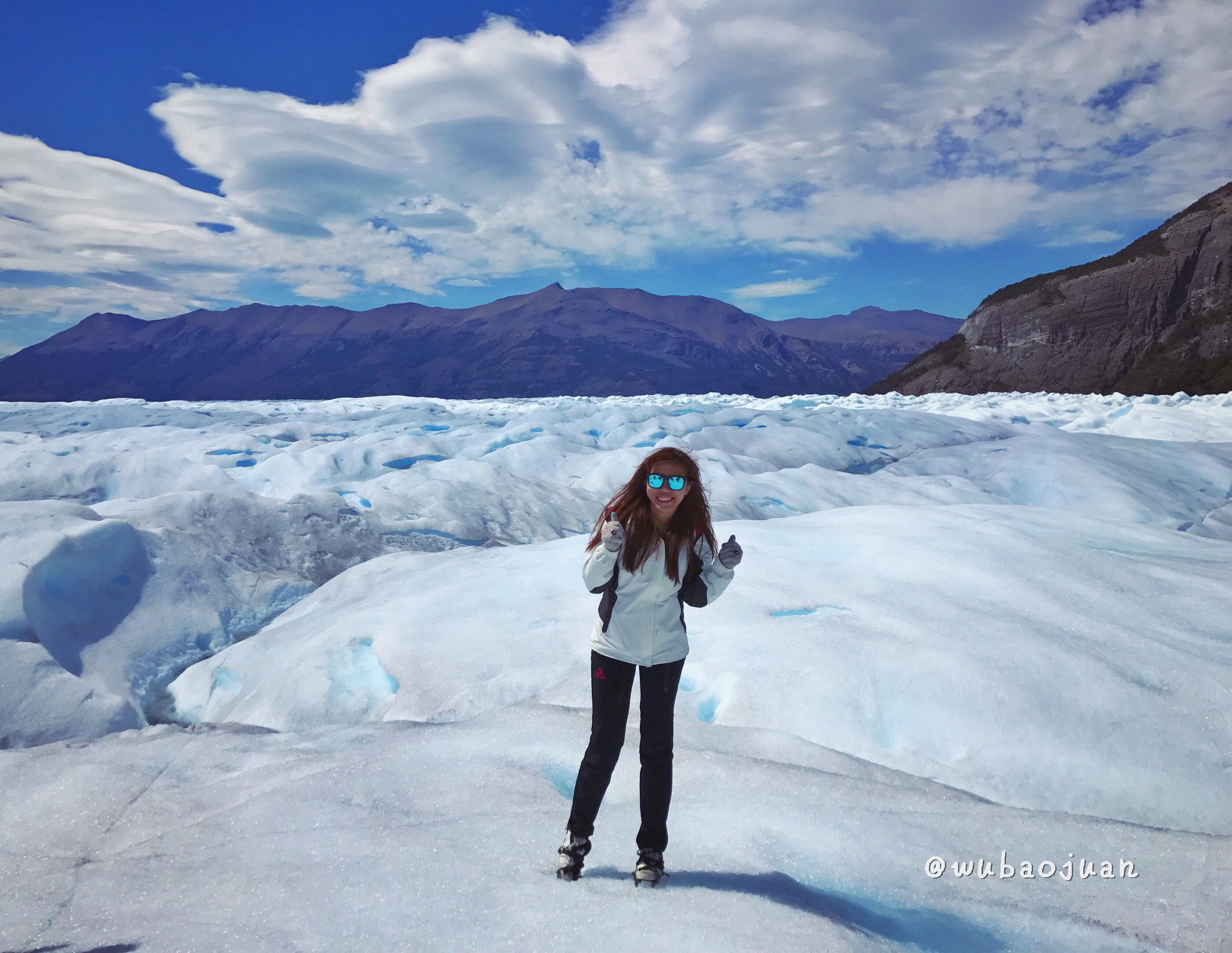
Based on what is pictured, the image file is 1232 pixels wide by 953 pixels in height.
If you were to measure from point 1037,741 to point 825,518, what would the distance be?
3399 mm

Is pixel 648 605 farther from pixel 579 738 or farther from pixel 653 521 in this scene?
pixel 579 738

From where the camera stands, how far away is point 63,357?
19262 centimetres

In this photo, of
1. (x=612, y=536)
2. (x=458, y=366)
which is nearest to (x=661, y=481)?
(x=612, y=536)

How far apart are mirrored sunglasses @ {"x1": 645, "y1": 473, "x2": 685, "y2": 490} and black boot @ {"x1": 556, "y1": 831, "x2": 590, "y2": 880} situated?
1068 millimetres

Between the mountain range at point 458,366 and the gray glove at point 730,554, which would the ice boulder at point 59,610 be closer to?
the gray glove at point 730,554

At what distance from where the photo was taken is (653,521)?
1983mm

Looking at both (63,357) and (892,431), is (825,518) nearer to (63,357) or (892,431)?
(892,431)

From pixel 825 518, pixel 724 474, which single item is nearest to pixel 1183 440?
pixel 724 474

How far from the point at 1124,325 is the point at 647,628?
156ft

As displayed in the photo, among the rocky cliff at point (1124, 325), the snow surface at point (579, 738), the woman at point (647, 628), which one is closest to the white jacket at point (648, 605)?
the woman at point (647, 628)

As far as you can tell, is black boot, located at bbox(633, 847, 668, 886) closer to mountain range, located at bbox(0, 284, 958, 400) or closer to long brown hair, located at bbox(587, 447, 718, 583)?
long brown hair, located at bbox(587, 447, 718, 583)

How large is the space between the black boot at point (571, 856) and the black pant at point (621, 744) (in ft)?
0.06

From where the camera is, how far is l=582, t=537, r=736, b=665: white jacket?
1.97 m

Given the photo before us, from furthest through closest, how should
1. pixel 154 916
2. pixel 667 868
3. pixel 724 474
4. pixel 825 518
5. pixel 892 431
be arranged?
pixel 892 431, pixel 724 474, pixel 825 518, pixel 667 868, pixel 154 916
